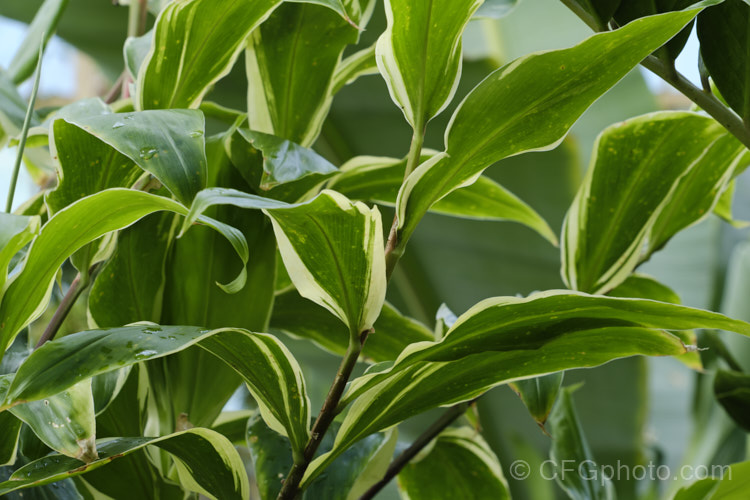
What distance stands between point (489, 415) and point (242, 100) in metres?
0.53

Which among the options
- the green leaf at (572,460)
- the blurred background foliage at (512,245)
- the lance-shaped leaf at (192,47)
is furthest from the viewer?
the blurred background foliage at (512,245)

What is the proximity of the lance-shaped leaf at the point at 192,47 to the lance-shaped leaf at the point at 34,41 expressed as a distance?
0.19m

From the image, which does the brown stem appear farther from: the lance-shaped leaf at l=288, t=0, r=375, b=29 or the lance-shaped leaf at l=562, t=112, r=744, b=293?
the lance-shaped leaf at l=562, t=112, r=744, b=293

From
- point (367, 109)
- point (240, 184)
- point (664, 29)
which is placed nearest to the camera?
point (664, 29)

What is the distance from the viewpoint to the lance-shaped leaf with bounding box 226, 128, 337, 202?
0.36 metres

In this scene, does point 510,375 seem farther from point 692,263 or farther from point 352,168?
point 692,263

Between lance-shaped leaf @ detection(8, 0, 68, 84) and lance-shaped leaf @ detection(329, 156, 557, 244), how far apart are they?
0.91ft

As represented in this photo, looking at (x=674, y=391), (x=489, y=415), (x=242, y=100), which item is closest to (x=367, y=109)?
(x=242, y=100)

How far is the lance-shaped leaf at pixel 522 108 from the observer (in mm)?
287

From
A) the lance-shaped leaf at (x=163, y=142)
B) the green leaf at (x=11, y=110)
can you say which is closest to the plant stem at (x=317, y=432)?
the lance-shaped leaf at (x=163, y=142)

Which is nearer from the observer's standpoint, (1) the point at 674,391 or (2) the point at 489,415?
(2) the point at 489,415

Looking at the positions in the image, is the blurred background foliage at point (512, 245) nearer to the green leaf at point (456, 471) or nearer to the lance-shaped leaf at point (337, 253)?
the green leaf at point (456, 471)

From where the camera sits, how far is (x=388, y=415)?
342 millimetres

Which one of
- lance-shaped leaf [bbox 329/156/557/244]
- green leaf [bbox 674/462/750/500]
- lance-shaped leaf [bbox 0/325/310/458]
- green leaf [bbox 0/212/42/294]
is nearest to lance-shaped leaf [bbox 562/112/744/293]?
lance-shaped leaf [bbox 329/156/557/244]
